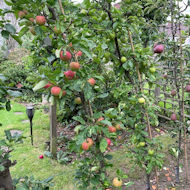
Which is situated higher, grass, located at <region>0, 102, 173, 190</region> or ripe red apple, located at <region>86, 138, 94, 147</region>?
ripe red apple, located at <region>86, 138, 94, 147</region>

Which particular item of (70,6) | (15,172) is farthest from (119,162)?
(70,6)

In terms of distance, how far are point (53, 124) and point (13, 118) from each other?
2.40 metres

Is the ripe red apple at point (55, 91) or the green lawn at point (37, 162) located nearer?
the ripe red apple at point (55, 91)

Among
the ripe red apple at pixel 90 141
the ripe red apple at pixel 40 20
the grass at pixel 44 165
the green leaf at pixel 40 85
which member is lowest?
the grass at pixel 44 165

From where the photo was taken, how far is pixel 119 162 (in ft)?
8.36

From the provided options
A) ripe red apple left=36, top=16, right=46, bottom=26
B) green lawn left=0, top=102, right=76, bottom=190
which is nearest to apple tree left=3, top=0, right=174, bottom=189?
ripe red apple left=36, top=16, right=46, bottom=26

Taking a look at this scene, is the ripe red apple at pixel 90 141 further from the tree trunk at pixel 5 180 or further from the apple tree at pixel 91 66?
the tree trunk at pixel 5 180

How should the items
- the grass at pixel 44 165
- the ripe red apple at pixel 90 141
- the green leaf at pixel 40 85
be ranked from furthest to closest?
the grass at pixel 44 165 → the ripe red apple at pixel 90 141 → the green leaf at pixel 40 85

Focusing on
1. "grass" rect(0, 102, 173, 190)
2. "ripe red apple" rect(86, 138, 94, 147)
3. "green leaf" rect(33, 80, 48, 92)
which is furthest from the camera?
"grass" rect(0, 102, 173, 190)

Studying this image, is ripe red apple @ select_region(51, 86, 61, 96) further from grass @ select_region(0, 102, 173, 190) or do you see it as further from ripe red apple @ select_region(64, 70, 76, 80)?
grass @ select_region(0, 102, 173, 190)

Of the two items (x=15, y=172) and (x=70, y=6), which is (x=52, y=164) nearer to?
(x=15, y=172)

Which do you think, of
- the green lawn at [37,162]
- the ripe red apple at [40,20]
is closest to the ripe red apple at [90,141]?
the ripe red apple at [40,20]

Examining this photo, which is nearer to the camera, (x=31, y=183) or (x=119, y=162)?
(x=31, y=183)

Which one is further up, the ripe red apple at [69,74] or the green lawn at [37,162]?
the ripe red apple at [69,74]
